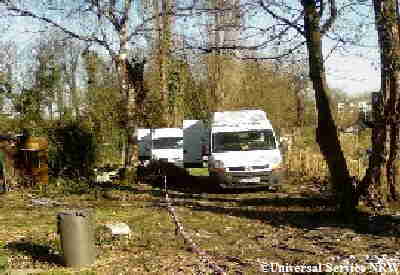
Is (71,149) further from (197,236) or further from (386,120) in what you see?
(386,120)

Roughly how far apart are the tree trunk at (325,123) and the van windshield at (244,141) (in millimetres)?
5977

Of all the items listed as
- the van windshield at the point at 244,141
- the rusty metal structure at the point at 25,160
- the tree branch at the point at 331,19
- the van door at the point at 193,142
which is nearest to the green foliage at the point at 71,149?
the rusty metal structure at the point at 25,160

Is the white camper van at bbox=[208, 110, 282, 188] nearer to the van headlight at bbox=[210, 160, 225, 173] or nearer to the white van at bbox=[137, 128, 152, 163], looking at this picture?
the van headlight at bbox=[210, 160, 225, 173]

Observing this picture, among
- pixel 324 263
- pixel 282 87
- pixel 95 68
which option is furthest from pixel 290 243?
pixel 282 87

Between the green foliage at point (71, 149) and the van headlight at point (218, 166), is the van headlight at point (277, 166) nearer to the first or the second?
the van headlight at point (218, 166)

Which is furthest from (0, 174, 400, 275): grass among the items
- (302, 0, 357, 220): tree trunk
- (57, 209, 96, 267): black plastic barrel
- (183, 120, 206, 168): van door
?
(183, 120, 206, 168): van door

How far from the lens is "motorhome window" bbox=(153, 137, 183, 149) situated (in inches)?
1242

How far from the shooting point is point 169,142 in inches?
1243

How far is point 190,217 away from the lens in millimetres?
12164

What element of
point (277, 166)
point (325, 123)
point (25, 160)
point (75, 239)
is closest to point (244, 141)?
point (277, 166)

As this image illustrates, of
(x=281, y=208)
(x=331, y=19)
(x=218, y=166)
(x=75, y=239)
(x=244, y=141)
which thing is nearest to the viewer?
(x=75, y=239)

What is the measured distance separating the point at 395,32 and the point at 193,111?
78.7 ft

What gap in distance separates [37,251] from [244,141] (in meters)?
10.7

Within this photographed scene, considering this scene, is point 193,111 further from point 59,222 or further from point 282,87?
point 59,222
